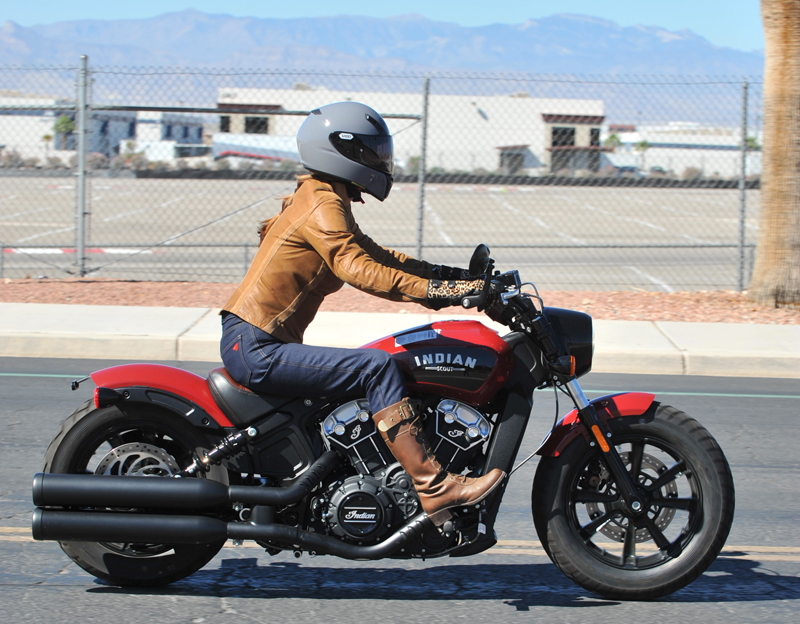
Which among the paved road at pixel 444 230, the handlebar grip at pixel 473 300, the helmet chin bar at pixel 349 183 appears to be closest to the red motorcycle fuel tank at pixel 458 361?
the handlebar grip at pixel 473 300

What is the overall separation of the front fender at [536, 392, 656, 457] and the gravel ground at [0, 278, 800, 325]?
680 centimetres

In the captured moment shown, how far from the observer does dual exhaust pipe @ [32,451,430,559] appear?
3.53 meters

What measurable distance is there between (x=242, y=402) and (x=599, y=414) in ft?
4.78

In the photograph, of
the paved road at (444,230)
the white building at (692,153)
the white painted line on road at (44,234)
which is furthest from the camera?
the white painted line on road at (44,234)

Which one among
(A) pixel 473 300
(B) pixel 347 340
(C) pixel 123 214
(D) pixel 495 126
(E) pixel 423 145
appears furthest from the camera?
(C) pixel 123 214

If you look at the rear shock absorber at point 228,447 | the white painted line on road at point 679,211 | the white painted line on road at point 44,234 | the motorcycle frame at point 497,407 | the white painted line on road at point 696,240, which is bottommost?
the rear shock absorber at point 228,447

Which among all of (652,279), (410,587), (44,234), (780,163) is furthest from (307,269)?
(44,234)

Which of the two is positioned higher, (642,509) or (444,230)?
(444,230)

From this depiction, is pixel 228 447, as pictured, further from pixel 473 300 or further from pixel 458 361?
pixel 473 300

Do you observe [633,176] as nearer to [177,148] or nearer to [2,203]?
[177,148]

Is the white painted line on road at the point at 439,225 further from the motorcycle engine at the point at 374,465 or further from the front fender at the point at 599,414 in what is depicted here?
the motorcycle engine at the point at 374,465

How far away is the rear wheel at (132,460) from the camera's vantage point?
367cm

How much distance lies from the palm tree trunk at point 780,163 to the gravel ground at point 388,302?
353 millimetres

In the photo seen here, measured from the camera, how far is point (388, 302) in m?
11.2
